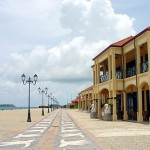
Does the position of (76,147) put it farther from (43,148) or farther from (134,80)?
(134,80)

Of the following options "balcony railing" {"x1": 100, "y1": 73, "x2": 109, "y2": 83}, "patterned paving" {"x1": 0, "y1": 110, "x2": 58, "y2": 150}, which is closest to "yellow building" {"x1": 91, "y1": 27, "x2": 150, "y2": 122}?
"balcony railing" {"x1": 100, "y1": 73, "x2": 109, "y2": 83}

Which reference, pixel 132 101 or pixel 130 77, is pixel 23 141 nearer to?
pixel 130 77

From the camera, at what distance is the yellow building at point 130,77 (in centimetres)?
2750

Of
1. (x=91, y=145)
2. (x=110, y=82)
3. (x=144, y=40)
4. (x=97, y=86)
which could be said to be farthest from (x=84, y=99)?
(x=91, y=145)

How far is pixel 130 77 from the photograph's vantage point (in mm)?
30000

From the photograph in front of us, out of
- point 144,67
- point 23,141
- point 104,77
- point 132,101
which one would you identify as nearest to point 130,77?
point 144,67

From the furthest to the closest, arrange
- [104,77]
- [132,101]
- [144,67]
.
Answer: [104,77], [132,101], [144,67]

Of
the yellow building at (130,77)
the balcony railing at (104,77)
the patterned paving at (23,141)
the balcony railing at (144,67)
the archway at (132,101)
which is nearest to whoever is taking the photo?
the patterned paving at (23,141)

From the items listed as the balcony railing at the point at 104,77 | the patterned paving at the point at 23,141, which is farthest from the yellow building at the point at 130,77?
the patterned paving at the point at 23,141

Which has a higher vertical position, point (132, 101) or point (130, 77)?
point (130, 77)

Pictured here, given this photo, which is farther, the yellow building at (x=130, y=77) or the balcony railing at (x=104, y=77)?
the balcony railing at (x=104, y=77)

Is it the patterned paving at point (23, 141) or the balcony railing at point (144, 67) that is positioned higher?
the balcony railing at point (144, 67)

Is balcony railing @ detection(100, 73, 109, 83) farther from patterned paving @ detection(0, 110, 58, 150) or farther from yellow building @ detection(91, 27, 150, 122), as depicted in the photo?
patterned paving @ detection(0, 110, 58, 150)

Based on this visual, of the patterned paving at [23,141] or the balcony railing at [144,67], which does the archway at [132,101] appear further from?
the patterned paving at [23,141]
